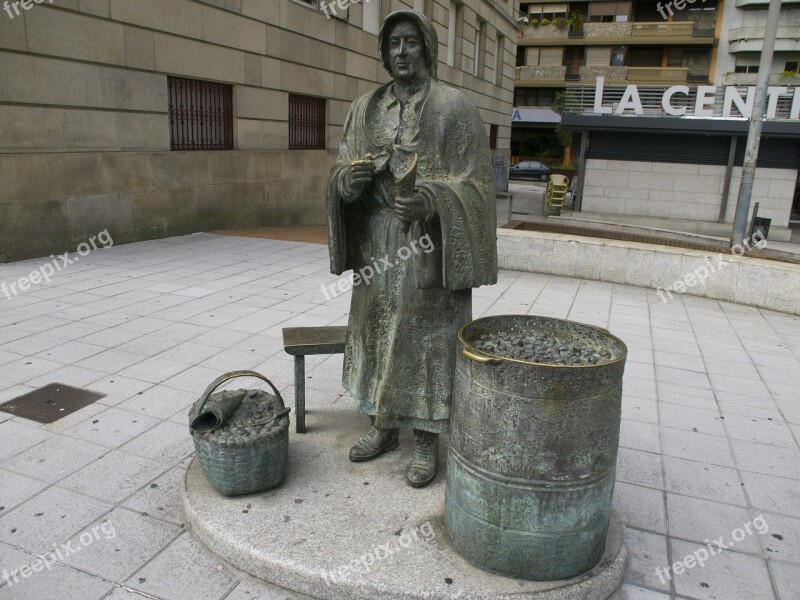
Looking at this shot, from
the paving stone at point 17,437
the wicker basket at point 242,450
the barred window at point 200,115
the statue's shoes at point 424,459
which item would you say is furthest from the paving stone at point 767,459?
the barred window at point 200,115

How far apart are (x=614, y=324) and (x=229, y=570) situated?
579cm

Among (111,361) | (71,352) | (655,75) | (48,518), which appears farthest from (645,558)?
(655,75)

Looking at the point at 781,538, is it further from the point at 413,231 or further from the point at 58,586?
the point at 58,586

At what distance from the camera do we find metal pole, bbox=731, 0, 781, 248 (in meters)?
11.3

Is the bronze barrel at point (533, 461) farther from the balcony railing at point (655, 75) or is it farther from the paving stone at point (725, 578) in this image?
the balcony railing at point (655, 75)

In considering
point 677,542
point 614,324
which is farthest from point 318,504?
point 614,324

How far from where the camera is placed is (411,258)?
3.27 metres

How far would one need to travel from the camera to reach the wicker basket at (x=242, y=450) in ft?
10.5

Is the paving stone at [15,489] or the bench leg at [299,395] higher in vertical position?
the bench leg at [299,395]

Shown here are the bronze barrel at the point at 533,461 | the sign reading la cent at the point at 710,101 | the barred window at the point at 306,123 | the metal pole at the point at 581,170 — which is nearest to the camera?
the bronze barrel at the point at 533,461

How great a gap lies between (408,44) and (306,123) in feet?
44.1

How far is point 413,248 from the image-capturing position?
10.7ft

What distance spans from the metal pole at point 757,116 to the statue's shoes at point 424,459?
10597mm

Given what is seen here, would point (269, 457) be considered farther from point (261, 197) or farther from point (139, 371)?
point (261, 197)
